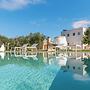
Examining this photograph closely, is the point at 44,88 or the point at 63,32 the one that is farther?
the point at 63,32

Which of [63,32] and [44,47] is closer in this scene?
[44,47]

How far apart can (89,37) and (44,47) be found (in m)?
9.89

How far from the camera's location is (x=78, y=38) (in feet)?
187

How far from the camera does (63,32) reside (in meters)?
64.0

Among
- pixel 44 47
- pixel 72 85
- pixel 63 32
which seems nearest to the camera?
pixel 72 85

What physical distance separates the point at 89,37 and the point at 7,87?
37486 millimetres

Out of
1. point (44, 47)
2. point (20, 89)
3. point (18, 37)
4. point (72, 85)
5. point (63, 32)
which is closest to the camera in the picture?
point (20, 89)

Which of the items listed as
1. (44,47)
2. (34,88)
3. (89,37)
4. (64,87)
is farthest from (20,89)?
(44,47)

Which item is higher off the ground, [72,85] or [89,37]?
[89,37]

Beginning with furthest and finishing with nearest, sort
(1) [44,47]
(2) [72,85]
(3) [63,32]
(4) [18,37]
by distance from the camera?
1. (3) [63,32]
2. (4) [18,37]
3. (1) [44,47]
4. (2) [72,85]

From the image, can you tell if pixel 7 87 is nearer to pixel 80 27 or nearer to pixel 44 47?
pixel 44 47

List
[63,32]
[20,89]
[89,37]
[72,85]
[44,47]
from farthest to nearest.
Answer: [63,32], [44,47], [89,37], [72,85], [20,89]

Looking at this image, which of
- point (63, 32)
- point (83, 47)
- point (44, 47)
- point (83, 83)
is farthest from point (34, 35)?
point (83, 83)

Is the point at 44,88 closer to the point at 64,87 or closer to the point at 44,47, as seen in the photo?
the point at 64,87
